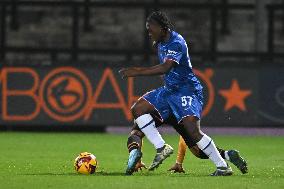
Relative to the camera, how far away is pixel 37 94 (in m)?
19.9

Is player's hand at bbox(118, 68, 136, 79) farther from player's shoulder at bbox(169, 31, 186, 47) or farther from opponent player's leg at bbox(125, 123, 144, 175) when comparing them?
opponent player's leg at bbox(125, 123, 144, 175)

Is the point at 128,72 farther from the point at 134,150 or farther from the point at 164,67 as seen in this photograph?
the point at 134,150

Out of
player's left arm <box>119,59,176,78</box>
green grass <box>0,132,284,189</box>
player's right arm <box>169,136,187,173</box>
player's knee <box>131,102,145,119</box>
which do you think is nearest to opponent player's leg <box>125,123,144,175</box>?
green grass <box>0,132,284,189</box>

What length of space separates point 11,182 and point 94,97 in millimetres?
10199

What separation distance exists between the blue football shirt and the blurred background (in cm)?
846

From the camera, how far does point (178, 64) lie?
35.4 feet

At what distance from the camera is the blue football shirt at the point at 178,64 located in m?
10.8

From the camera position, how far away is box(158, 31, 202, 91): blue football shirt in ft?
35.3

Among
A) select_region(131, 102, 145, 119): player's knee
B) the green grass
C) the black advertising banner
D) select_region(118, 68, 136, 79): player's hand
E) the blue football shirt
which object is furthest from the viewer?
the black advertising banner

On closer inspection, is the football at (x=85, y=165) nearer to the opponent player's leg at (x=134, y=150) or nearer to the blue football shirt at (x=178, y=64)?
the opponent player's leg at (x=134, y=150)

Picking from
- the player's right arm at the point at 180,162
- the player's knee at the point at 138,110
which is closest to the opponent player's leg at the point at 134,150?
the player's knee at the point at 138,110

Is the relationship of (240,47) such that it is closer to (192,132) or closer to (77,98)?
(77,98)

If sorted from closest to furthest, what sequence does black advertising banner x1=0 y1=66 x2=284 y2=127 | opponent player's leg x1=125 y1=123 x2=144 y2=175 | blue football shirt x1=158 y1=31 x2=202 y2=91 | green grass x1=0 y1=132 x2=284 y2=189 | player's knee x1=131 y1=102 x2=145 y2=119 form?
green grass x1=0 y1=132 x2=284 y2=189, opponent player's leg x1=125 y1=123 x2=144 y2=175, blue football shirt x1=158 y1=31 x2=202 y2=91, player's knee x1=131 y1=102 x2=145 y2=119, black advertising banner x1=0 y1=66 x2=284 y2=127

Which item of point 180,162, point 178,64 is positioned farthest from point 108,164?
point 178,64
